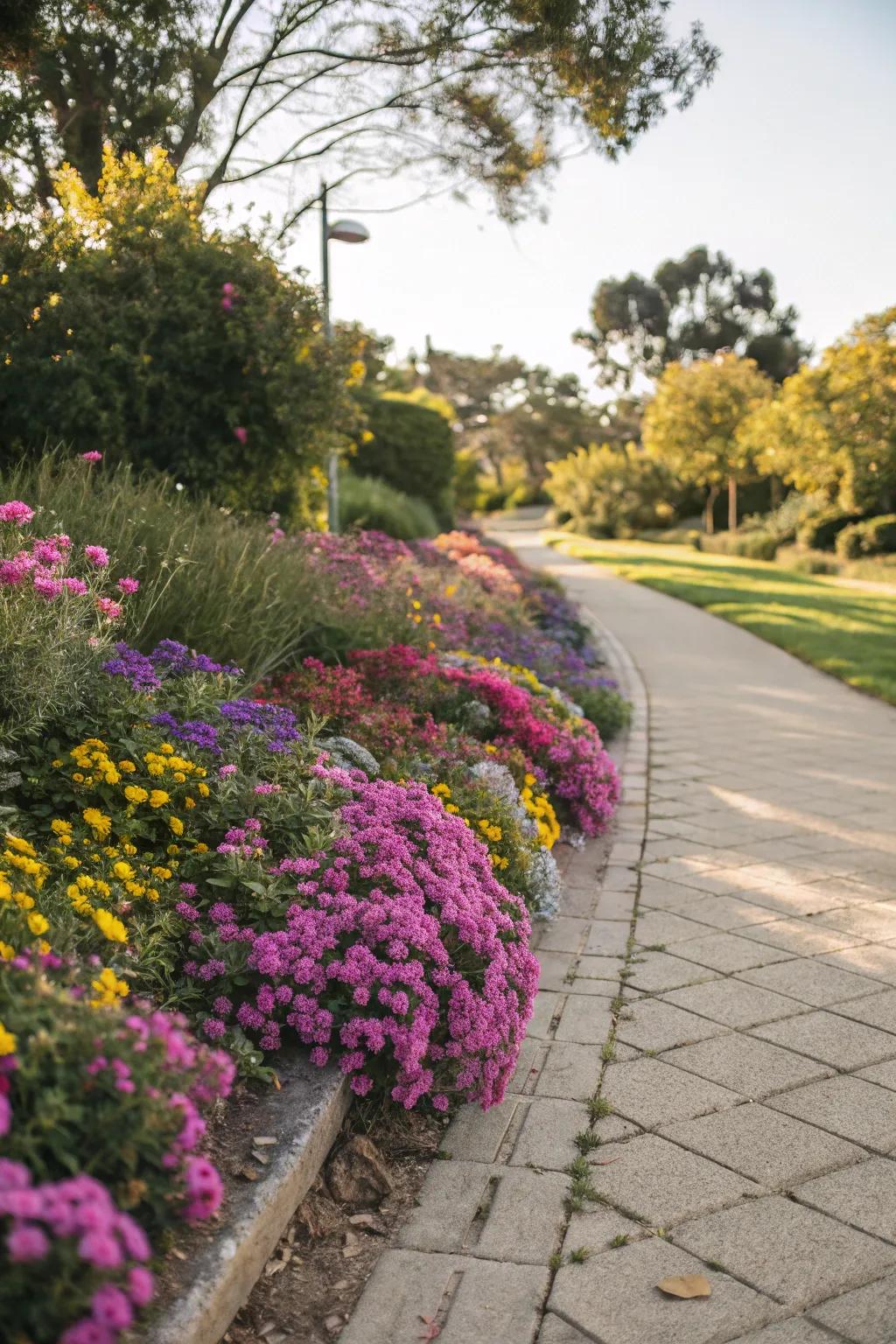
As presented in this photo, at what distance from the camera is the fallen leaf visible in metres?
2.14

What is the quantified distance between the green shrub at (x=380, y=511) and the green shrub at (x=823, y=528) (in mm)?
13817

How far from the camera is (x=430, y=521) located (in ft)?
54.5

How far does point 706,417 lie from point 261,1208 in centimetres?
3166

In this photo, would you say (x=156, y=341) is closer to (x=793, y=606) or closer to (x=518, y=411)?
(x=793, y=606)

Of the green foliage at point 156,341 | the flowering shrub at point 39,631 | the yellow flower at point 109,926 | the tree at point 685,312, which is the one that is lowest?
the yellow flower at point 109,926

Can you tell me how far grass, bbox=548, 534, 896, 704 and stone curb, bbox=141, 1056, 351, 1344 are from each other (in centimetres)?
788

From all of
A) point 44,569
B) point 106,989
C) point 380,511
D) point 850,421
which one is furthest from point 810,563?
point 106,989

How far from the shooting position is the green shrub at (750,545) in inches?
1082

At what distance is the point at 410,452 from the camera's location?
18.2 meters

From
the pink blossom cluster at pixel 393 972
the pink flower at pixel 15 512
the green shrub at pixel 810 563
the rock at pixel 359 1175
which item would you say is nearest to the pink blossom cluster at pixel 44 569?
the pink flower at pixel 15 512

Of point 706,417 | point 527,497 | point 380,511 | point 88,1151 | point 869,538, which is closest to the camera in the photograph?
point 88,1151

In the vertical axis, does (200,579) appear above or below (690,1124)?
above

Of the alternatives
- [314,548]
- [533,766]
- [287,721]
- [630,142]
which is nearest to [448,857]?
[287,721]

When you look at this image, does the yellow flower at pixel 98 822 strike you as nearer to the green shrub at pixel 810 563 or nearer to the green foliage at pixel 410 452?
the green foliage at pixel 410 452
